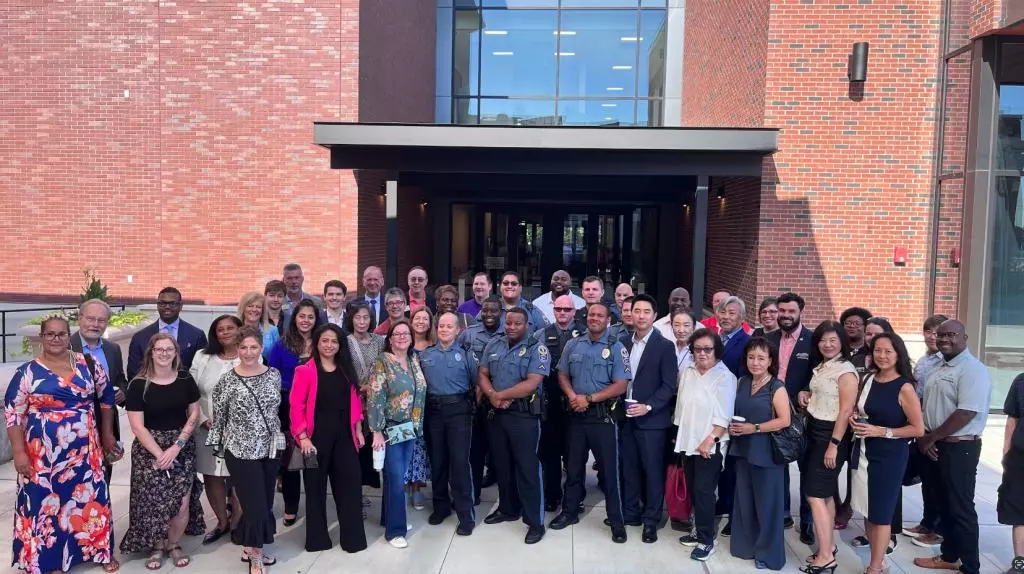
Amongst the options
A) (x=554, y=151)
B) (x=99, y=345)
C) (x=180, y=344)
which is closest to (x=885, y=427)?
(x=180, y=344)

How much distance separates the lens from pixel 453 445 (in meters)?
6.06

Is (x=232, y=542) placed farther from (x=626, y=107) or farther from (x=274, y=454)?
(x=626, y=107)

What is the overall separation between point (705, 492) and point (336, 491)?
2.72m

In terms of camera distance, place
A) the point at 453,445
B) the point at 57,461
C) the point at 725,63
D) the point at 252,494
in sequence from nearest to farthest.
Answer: the point at 57,461
the point at 252,494
the point at 453,445
the point at 725,63

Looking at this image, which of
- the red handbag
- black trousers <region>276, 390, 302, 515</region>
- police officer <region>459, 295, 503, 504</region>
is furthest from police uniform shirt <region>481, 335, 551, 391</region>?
black trousers <region>276, 390, 302, 515</region>

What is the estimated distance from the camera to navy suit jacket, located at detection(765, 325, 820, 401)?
5898 millimetres

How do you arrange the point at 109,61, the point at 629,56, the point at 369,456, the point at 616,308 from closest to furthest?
the point at 369,456 → the point at 616,308 → the point at 109,61 → the point at 629,56

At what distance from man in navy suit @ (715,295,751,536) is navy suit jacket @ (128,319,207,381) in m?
4.16

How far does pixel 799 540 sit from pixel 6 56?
15.0 metres

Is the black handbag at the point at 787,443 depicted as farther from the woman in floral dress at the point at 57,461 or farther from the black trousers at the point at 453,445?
the woman in floral dress at the point at 57,461

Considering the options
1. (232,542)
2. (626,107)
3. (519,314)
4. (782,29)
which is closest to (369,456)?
(232,542)

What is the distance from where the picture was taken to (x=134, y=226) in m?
13.9

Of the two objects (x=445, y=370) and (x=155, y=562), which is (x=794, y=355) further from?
(x=155, y=562)

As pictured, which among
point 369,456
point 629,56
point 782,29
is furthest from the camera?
point 629,56
